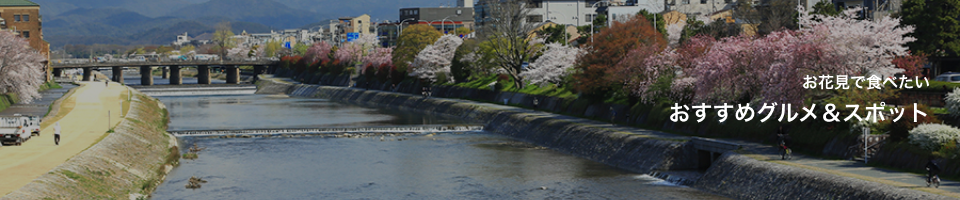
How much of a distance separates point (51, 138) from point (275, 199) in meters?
18.8

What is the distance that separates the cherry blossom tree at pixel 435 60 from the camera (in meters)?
122

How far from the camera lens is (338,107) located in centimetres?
12069

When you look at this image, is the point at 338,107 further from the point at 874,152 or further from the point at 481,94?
the point at 874,152

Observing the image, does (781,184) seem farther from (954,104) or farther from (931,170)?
(954,104)

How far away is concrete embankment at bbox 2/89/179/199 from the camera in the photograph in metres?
36.4

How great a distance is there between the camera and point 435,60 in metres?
123

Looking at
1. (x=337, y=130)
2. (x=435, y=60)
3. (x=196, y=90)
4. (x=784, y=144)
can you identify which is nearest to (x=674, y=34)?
(x=435, y=60)

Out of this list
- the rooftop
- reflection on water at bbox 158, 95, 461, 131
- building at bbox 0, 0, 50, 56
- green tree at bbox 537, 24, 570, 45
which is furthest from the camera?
the rooftop

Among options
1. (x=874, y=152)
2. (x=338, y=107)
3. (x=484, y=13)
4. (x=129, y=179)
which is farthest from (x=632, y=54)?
(x=484, y=13)

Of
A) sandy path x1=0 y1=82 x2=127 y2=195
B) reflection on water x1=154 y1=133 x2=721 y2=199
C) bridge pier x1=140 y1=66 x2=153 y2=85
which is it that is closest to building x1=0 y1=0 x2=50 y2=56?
bridge pier x1=140 y1=66 x2=153 y2=85

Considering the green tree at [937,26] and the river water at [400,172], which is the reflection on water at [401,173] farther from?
the green tree at [937,26]

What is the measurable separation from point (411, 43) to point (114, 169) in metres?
93.3

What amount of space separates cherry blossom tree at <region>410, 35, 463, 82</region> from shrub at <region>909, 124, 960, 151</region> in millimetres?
84727

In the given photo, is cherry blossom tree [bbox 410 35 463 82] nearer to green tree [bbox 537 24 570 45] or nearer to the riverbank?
green tree [bbox 537 24 570 45]
